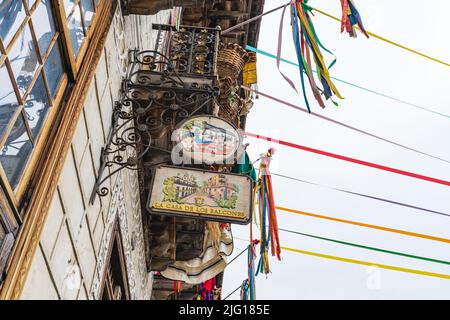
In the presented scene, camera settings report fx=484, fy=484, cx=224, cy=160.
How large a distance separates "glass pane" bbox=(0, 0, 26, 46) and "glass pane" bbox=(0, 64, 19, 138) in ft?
0.75

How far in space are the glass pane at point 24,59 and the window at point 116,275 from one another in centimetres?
341

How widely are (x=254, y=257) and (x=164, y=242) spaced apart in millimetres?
2110

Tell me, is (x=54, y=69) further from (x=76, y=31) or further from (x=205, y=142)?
(x=205, y=142)

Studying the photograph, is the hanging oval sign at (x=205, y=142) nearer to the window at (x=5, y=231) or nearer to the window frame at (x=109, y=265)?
the window frame at (x=109, y=265)

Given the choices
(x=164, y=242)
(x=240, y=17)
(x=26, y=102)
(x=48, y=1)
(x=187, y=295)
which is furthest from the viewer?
(x=187, y=295)

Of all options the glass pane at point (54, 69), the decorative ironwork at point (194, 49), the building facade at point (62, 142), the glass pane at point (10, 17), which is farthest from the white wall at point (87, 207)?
the glass pane at point (10, 17)

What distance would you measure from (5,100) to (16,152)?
40cm

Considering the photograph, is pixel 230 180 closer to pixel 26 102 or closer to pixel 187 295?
pixel 26 102

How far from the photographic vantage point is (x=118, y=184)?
6781mm

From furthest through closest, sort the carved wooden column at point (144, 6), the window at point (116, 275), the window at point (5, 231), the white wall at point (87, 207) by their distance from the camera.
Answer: the window at point (116, 275), the carved wooden column at point (144, 6), the white wall at point (87, 207), the window at point (5, 231)

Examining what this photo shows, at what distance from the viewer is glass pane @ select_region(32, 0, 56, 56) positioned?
12.6 feet

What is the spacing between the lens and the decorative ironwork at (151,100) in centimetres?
566

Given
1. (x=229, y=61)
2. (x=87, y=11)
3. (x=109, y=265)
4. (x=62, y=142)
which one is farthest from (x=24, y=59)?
(x=229, y=61)
